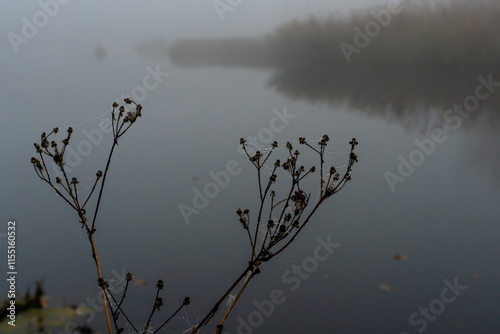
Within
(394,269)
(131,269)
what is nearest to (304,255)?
(394,269)

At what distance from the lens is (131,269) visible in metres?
1.58

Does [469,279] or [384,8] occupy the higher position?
[384,8]

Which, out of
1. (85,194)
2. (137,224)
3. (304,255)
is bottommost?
(304,255)

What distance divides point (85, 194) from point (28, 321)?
0.82 m

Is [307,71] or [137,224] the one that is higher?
[307,71]

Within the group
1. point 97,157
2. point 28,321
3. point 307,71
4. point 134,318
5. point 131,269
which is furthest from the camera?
point 307,71

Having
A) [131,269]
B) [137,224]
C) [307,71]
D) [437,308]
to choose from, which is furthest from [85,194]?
[307,71]

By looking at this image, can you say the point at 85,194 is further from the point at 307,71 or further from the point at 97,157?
the point at 307,71

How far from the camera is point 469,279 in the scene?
162 cm

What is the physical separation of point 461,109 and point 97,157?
2795 mm

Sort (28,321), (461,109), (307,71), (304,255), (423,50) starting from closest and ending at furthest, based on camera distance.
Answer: (28,321)
(304,255)
(461,109)
(423,50)
(307,71)

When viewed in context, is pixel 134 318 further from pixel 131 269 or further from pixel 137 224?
pixel 137 224

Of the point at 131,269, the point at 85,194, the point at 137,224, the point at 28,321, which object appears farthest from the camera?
the point at 85,194

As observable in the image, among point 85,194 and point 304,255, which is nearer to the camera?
point 304,255
